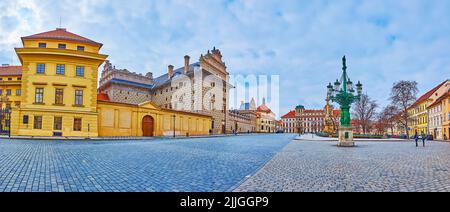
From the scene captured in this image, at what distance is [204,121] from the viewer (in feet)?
198

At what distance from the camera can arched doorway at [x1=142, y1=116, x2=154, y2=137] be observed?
4427 centimetres

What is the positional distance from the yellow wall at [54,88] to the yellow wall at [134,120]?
→ 1.98 metres

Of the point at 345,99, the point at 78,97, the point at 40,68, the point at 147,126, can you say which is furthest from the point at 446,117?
the point at 40,68

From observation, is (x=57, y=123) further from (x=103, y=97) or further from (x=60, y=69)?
(x=103, y=97)

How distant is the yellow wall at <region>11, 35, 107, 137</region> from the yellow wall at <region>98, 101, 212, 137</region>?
1983 millimetres

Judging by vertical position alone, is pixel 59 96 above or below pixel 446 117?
above

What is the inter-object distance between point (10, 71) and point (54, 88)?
38.7 m

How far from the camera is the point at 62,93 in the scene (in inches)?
1422

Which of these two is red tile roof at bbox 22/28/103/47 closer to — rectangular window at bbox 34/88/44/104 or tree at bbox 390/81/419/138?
rectangular window at bbox 34/88/44/104

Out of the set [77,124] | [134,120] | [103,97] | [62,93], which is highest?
[103,97]

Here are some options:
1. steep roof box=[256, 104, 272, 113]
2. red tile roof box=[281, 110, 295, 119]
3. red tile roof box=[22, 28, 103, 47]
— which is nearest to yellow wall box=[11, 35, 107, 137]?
red tile roof box=[22, 28, 103, 47]

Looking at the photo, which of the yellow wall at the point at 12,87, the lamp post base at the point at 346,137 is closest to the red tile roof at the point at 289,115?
the yellow wall at the point at 12,87
